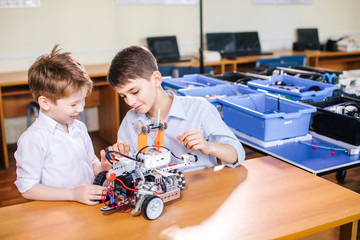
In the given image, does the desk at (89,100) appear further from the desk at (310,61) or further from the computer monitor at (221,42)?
the computer monitor at (221,42)

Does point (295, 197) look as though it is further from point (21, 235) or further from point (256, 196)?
point (21, 235)

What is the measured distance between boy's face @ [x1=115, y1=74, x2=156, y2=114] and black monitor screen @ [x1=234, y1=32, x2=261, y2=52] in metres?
3.65

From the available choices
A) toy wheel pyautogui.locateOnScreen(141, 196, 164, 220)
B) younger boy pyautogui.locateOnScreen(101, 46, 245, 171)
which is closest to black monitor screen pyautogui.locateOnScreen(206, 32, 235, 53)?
younger boy pyautogui.locateOnScreen(101, 46, 245, 171)

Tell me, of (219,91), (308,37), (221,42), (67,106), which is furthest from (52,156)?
(308,37)

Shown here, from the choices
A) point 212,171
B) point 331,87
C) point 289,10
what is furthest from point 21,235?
point 289,10

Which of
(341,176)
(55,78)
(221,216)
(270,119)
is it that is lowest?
(341,176)

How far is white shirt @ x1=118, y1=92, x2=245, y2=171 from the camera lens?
5.35ft

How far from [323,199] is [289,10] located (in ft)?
15.8

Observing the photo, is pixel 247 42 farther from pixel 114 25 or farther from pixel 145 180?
pixel 145 180

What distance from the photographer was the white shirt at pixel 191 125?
1632mm

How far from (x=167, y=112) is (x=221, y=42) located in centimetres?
347

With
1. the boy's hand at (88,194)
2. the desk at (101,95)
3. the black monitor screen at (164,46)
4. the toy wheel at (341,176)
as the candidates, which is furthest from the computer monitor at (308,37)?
the boy's hand at (88,194)

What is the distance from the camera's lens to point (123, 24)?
4.43m

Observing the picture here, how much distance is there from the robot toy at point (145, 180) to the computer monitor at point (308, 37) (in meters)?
4.86
